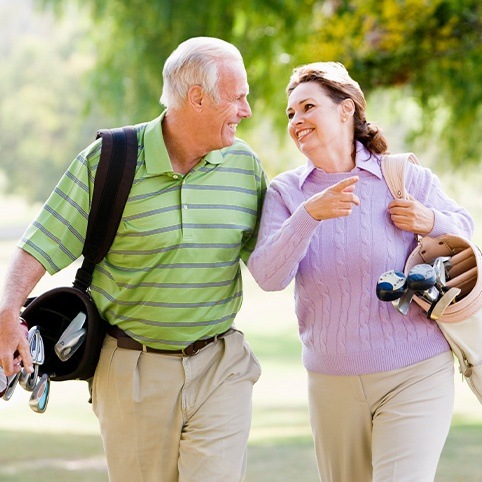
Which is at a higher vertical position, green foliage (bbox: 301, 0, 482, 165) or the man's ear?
green foliage (bbox: 301, 0, 482, 165)

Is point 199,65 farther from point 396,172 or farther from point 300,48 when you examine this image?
point 300,48

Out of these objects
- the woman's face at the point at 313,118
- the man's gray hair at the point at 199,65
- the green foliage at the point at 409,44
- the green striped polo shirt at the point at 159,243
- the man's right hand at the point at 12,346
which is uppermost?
the green foliage at the point at 409,44

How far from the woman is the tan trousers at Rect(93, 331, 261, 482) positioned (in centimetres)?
30

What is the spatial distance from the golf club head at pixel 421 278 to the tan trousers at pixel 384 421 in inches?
12.3

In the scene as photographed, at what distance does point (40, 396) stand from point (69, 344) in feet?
0.64

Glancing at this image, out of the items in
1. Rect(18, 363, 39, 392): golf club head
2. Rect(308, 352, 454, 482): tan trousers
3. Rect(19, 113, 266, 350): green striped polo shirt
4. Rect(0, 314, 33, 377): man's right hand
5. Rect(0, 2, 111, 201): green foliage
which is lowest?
Rect(308, 352, 454, 482): tan trousers

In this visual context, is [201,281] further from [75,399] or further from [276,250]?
[75,399]

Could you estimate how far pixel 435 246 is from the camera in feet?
12.7

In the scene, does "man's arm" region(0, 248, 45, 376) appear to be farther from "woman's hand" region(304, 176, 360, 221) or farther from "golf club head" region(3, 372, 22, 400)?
"woman's hand" region(304, 176, 360, 221)

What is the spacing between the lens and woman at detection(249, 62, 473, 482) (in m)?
3.81

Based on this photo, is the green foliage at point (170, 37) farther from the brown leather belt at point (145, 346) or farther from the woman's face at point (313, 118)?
the brown leather belt at point (145, 346)

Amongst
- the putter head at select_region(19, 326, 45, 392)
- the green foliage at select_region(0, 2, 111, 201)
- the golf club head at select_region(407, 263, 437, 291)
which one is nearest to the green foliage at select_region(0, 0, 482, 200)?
the golf club head at select_region(407, 263, 437, 291)

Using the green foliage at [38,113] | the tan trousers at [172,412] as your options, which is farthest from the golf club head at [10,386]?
the green foliage at [38,113]

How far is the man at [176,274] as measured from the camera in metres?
3.83
